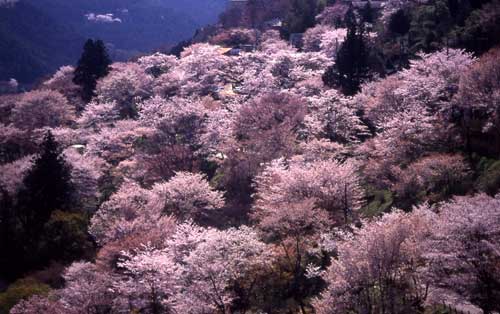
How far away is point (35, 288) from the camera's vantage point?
1201 inches

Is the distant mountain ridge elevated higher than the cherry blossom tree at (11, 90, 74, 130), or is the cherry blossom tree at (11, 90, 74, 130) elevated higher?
the distant mountain ridge

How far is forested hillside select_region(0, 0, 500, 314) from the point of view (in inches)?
845

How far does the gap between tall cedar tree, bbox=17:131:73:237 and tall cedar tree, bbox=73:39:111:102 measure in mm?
31304

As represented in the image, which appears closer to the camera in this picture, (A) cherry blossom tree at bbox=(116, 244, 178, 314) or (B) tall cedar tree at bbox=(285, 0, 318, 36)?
(A) cherry blossom tree at bbox=(116, 244, 178, 314)

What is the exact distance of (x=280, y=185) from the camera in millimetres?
31000

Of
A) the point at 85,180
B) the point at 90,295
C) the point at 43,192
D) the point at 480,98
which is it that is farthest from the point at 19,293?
the point at 480,98

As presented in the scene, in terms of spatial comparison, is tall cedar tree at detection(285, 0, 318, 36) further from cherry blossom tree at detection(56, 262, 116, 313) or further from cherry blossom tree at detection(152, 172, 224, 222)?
cherry blossom tree at detection(56, 262, 116, 313)

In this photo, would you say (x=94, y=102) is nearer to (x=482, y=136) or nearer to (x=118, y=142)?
(x=118, y=142)

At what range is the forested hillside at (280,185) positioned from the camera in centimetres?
2147

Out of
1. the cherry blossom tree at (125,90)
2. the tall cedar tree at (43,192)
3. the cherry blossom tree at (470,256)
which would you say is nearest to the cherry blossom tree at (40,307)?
the tall cedar tree at (43,192)

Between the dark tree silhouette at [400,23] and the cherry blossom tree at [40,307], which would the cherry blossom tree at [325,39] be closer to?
the dark tree silhouette at [400,23]

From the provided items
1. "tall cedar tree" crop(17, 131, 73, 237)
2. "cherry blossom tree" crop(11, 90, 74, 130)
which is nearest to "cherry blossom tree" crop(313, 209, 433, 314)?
"tall cedar tree" crop(17, 131, 73, 237)

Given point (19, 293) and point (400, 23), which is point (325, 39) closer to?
point (400, 23)

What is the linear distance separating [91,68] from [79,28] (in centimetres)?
10268
